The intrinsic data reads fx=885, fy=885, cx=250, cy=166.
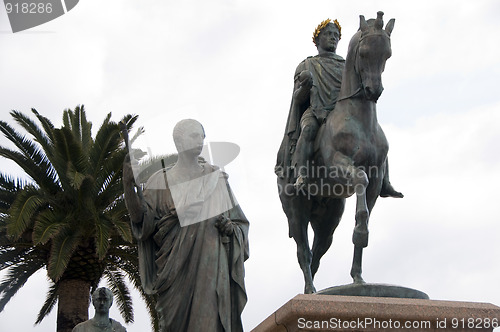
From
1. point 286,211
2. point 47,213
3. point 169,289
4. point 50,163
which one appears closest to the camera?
point 169,289

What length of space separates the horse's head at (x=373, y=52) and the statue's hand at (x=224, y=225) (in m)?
2.70

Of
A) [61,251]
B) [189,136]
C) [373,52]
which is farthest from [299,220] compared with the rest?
[61,251]

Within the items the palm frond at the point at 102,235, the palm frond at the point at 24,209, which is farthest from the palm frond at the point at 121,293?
the palm frond at the point at 24,209

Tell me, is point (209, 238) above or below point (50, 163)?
below

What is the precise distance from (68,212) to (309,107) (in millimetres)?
11953

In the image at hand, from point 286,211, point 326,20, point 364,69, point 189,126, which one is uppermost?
point 326,20

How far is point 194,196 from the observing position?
939cm

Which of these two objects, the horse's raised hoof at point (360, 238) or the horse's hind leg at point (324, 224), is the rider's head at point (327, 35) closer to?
the horse's hind leg at point (324, 224)

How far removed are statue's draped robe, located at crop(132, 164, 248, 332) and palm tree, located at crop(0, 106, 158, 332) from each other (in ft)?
37.6

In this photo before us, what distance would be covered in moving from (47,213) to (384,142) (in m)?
12.4

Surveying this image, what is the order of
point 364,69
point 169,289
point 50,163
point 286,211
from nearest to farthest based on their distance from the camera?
point 169,289
point 364,69
point 286,211
point 50,163

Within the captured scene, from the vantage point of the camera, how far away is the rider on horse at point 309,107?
1141 cm

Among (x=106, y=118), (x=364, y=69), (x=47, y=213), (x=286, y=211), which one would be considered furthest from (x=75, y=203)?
(x=364, y=69)

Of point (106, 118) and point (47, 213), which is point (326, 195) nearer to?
point (47, 213)
